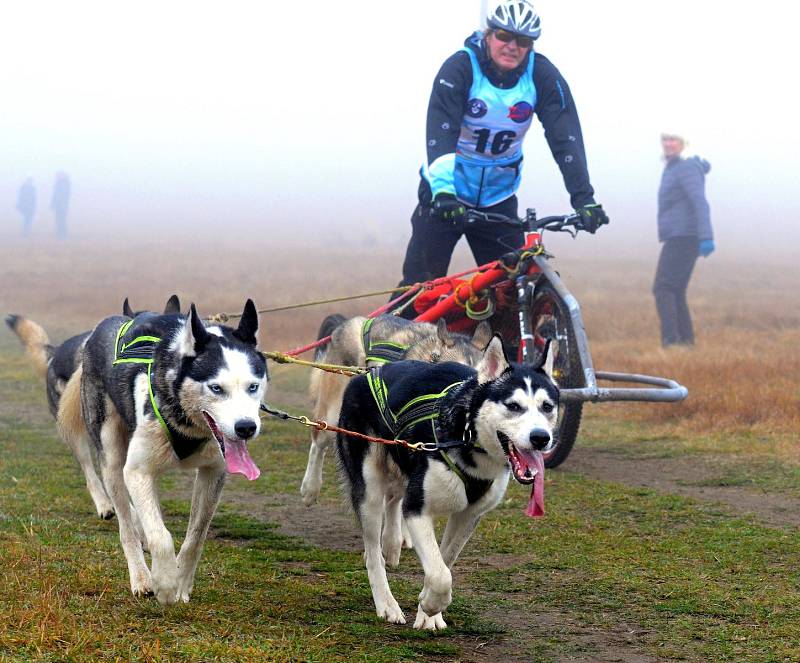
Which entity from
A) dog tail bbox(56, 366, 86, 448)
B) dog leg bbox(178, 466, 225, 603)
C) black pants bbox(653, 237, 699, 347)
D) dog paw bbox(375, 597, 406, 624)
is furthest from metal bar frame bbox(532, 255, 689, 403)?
black pants bbox(653, 237, 699, 347)

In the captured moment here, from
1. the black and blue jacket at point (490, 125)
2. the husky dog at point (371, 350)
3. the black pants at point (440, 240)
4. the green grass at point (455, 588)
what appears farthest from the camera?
the black pants at point (440, 240)

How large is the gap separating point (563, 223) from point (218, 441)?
3556mm

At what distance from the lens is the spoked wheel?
6.74m

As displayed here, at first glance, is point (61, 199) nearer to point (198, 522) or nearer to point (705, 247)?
point (705, 247)

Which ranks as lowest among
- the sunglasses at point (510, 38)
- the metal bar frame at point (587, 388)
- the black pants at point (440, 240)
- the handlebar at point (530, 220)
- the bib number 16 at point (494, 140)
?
the metal bar frame at point (587, 388)

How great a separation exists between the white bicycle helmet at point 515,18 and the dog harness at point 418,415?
3.05 m

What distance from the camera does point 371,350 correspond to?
5.89 meters

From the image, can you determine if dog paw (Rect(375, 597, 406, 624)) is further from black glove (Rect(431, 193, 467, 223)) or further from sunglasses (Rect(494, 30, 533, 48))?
sunglasses (Rect(494, 30, 533, 48))

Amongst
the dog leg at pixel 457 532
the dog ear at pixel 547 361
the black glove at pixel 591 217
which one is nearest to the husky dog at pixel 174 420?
the dog leg at pixel 457 532

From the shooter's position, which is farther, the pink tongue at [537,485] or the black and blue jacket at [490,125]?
the black and blue jacket at [490,125]

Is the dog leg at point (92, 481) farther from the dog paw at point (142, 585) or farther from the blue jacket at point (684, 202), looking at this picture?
the blue jacket at point (684, 202)

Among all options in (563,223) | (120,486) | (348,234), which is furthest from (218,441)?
(348,234)

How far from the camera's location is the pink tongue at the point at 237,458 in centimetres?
398

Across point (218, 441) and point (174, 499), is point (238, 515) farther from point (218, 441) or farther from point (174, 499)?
point (218, 441)
